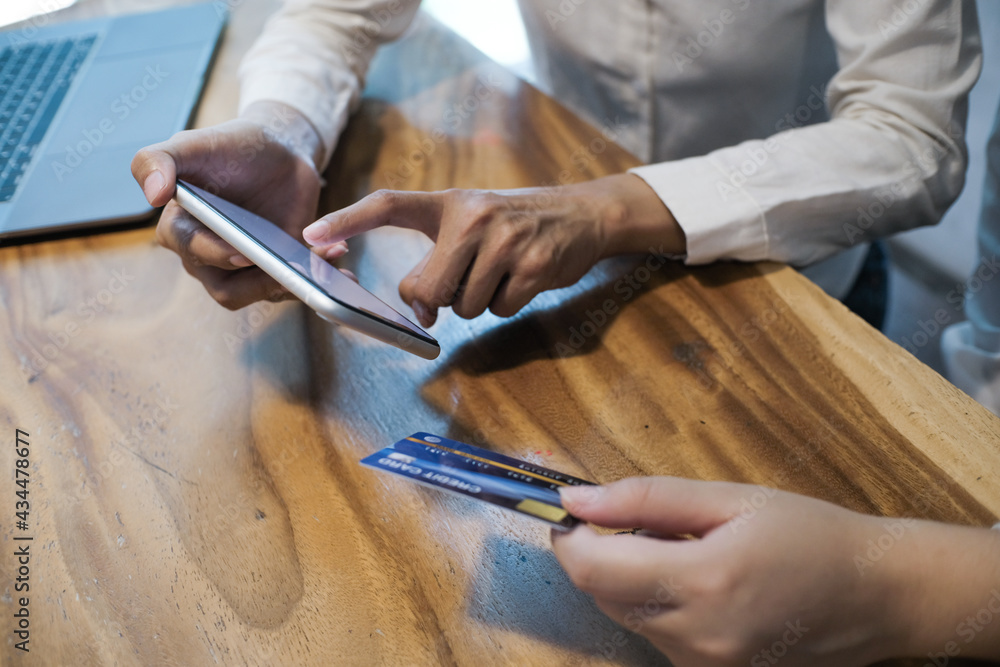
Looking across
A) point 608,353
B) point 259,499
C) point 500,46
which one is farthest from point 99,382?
point 500,46

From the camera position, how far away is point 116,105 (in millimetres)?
826

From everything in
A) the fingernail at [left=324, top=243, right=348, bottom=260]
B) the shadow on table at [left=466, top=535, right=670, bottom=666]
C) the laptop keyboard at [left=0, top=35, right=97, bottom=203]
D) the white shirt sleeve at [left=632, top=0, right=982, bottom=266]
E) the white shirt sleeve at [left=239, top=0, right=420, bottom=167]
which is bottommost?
the laptop keyboard at [left=0, top=35, right=97, bottom=203]

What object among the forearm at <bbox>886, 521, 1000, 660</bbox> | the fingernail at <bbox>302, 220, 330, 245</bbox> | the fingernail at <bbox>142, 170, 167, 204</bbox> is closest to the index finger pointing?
the fingernail at <bbox>302, 220, 330, 245</bbox>

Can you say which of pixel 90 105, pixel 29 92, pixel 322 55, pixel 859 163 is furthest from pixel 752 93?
pixel 29 92

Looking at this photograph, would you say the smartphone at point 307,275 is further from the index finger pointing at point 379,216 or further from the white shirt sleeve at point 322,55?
the white shirt sleeve at point 322,55

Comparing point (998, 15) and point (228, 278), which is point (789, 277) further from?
point (998, 15)

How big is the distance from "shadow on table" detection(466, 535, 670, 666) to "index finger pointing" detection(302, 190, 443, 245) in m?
0.27

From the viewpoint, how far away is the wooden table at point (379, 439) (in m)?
0.39

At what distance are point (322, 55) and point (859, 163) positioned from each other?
2.10 feet

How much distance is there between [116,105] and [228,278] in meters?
0.43

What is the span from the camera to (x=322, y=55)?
818 mm

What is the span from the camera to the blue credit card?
12.9 inches

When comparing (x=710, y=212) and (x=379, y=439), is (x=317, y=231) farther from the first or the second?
(x=710, y=212)

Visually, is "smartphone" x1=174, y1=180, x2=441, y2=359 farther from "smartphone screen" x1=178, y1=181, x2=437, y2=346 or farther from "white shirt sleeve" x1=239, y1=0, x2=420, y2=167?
"white shirt sleeve" x1=239, y1=0, x2=420, y2=167
